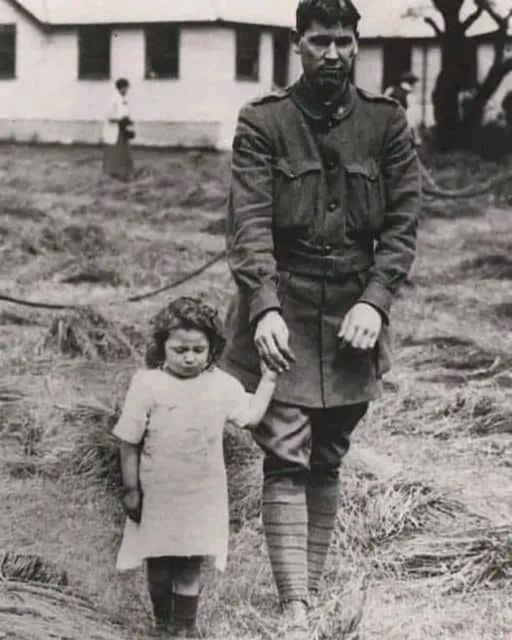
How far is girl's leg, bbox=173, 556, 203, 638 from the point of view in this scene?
243 cm

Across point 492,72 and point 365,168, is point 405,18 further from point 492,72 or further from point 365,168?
point 365,168

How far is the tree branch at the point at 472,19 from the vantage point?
5.57 metres

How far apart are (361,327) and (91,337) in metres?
2.21

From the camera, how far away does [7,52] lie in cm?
434

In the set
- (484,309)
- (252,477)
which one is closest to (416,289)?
(484,309)

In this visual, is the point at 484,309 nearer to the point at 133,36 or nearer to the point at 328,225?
the point at 133,36

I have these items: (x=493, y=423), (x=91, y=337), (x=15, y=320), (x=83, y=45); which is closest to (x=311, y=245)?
(x=493, y=423)

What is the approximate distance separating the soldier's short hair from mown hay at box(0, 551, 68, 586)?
137 centimetres

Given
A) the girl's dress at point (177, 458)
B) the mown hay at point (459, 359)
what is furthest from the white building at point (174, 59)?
the girl's dress at point (177, 458)

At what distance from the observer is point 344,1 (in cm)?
237

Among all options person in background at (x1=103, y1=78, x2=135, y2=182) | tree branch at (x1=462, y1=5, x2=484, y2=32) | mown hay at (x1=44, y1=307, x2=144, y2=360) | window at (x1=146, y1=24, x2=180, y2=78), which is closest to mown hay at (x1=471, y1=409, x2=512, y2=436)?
mown hay at (x1=44, y1=307, x2=144, y2=360)

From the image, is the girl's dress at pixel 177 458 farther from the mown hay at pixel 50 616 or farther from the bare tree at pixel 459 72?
the bare tree at pixel 459 72

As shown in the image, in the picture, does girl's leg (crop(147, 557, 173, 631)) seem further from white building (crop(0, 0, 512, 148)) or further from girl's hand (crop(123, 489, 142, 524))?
white building (crop(0, 0, 512, 148))

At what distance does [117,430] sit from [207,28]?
8.51 ft
